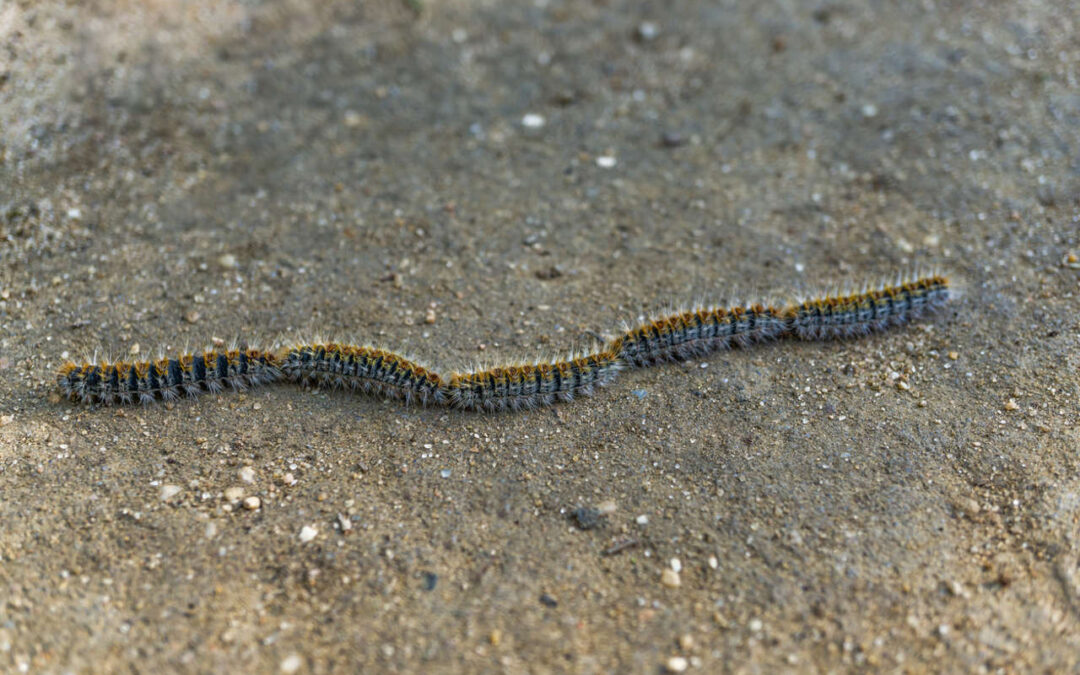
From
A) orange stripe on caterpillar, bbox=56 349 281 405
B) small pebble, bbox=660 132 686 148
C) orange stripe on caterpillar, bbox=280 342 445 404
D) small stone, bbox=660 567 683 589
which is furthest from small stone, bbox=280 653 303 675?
small pebble, bbox=660 132 686 148

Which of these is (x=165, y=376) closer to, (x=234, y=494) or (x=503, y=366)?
(x=234, y=494)

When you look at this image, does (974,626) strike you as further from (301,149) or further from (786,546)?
(301,149)

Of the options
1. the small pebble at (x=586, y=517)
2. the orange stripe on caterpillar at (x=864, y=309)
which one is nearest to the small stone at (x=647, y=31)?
the orange stripe on caterpillar at (x=864, y=309)

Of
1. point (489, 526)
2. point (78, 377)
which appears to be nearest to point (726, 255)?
point (489, 526)

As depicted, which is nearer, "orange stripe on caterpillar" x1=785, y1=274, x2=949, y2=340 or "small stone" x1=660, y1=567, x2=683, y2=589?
"small stone" x1=660, y1=567, x2=683, y2=589

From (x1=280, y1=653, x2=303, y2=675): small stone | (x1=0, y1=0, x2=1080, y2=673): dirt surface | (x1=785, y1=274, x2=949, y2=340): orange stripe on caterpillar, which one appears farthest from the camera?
(x1=785, y1=274, x2=949, y2=340): orange stripe on caterpillar

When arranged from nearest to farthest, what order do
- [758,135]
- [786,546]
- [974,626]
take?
[974,626] < [786,546] < [758,135]

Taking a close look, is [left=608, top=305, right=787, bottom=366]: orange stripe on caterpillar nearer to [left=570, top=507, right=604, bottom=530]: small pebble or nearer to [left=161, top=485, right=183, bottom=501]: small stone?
[left=570, top=507, right=604, bottom=530]: small pebble
